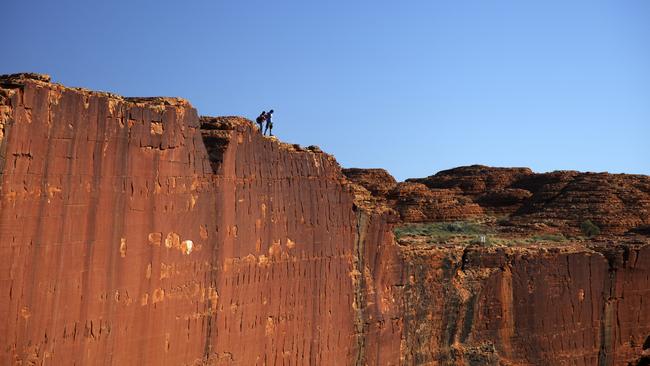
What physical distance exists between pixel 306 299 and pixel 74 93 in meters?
6.02

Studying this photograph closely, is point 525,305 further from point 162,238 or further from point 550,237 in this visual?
point 550,237

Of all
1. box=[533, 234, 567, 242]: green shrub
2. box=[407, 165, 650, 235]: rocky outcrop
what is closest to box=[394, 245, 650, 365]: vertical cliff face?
box=[533, 234, 567, 242]: green shrub

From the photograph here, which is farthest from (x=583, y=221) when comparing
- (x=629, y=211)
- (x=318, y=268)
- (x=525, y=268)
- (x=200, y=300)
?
(x=200, y=300)

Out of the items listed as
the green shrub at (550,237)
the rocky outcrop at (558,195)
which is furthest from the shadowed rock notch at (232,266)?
the rocky outcrop at (558,195)

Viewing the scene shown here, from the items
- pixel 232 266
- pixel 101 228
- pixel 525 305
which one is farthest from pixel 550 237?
pixel 101 228

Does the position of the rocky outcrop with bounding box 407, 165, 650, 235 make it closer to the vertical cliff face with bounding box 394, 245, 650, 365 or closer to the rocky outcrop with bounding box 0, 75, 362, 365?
the vertical cliff face with bounding box 394, 245, 650, 365

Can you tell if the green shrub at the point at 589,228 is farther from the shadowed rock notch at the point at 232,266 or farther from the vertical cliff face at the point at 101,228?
the vertical cliff face at the point at 101,228

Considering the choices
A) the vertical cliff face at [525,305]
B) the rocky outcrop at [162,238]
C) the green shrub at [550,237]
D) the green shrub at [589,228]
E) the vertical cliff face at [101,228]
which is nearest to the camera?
the vertical cliff face at [101,228]

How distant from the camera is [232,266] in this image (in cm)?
1199

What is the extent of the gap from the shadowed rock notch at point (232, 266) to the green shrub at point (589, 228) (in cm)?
1216

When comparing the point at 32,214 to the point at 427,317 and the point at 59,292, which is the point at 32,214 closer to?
the point at 59,292

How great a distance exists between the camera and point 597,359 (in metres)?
20.7

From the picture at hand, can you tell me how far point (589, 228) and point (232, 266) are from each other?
25.8 meters

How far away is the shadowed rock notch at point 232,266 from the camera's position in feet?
29.6
